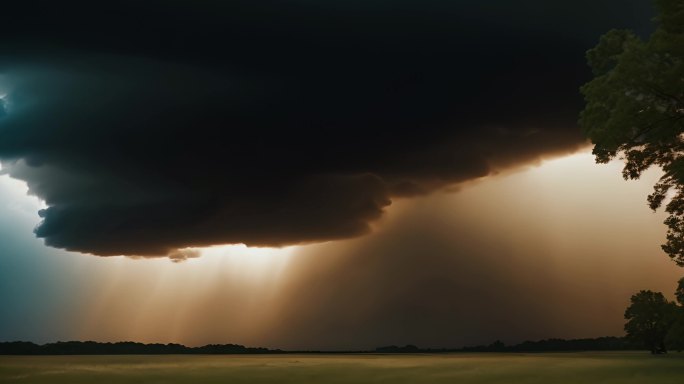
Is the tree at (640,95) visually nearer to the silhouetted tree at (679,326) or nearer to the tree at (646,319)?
the silhouetted tree at (679,326)

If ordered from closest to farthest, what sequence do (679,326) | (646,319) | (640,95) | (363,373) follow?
(640,95)
(363,373)
(679,326)
(646,319)

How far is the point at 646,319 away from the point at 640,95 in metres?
99.9

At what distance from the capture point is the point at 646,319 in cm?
13275

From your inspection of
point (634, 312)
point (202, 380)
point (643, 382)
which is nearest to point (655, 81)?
point (643, 382)

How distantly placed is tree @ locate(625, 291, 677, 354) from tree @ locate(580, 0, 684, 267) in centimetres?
9047

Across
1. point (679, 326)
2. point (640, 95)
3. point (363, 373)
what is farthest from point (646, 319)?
point (640, 95)

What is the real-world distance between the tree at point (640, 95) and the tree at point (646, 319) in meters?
90.5

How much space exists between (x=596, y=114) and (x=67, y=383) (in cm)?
3825

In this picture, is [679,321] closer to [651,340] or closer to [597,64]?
[597,64]

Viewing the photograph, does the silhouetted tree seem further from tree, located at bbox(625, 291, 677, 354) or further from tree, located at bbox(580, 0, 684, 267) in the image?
tree, located at bbox(625, 291, 677, 354)

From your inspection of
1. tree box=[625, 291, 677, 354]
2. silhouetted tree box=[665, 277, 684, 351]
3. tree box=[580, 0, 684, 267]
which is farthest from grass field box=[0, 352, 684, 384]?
tree box=[625, 291, 677, 354]

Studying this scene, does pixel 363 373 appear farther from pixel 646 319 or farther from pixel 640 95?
pixel 646 319

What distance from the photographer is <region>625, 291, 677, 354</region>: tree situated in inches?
5148

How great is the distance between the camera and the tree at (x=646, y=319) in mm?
130750
